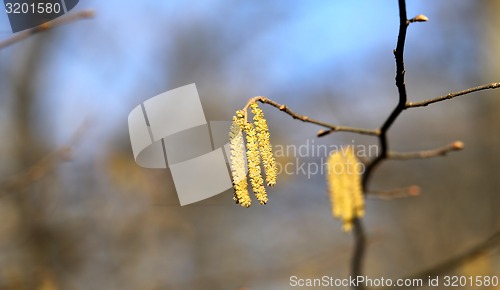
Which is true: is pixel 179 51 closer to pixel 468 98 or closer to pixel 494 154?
pixel 468 98

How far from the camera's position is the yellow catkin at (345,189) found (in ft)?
1.69

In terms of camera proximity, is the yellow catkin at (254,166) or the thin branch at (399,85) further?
the yellow catkin at (254,166)

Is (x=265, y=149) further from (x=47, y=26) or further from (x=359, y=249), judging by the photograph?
(x=47, y=26)

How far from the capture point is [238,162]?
0.57 meters

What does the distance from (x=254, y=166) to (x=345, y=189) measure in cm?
12

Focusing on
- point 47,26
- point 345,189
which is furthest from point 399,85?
point 47,26

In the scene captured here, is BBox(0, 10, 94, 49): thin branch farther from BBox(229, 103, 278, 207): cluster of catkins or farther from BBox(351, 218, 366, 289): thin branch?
BBox(351, 218, 366, 289): thin branch

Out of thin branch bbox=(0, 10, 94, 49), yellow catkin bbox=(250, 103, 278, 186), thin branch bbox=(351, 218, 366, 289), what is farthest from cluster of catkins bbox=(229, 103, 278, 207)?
thin branch bbox=(0, 10, 94, 49)

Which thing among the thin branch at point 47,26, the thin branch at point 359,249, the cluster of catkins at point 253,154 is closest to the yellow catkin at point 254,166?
the cluster of catkins at point 253,154

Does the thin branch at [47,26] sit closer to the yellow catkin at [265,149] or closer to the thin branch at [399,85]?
the yellow catkin at [265,149]

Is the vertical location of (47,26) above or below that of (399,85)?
above

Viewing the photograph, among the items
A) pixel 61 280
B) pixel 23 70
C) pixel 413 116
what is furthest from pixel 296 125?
pixel 23 70

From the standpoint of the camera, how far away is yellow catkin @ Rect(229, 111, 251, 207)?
0.54 m

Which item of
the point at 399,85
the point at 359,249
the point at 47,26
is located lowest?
the point at 359,249
